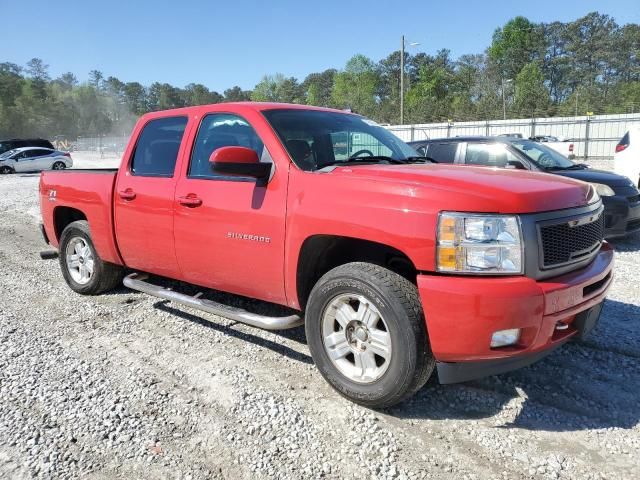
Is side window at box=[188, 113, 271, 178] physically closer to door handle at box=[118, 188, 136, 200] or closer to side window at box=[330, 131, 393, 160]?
side window at box=[330, 131, 393, 160]

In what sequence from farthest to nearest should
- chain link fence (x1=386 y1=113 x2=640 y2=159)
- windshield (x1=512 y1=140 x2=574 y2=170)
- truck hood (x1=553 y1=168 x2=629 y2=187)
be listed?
chain link fence (x1=386 y1=113 x2=640 y2=159) < windshield (x1=512 y1=140 x2=574 y2=170) < truck hood (x1=553 y1=168 x2=629 y2=187)

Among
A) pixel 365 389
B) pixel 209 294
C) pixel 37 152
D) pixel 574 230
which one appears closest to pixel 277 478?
pixel 365 389

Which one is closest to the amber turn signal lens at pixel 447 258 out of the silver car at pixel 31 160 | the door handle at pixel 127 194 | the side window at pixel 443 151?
the door handle at pixel 127 194

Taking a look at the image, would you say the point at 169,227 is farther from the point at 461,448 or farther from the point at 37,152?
the point at 37,152

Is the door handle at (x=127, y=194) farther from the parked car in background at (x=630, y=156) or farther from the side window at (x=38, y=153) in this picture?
the side window at (x=38, y=153)

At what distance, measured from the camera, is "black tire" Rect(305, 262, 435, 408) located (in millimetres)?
2684

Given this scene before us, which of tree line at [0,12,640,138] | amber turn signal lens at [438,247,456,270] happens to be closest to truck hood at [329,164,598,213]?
amber turn signal lens at [438,247,456,270]

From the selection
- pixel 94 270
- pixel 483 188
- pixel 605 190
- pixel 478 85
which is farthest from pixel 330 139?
pixel 478 85

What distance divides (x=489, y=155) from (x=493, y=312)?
5.64 meters

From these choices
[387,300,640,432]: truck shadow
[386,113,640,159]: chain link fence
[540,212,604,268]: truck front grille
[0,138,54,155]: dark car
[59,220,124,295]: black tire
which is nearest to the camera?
[540,212,604,268]: truck front grille

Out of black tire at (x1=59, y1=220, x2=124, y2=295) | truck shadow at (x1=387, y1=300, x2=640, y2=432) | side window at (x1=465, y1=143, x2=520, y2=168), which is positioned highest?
side window at (x1=465, y1=143, x2=520, y2=168)

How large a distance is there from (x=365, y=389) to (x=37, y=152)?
30263mm

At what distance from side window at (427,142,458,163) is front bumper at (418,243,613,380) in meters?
5.50

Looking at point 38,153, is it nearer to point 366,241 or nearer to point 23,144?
point 23,144
